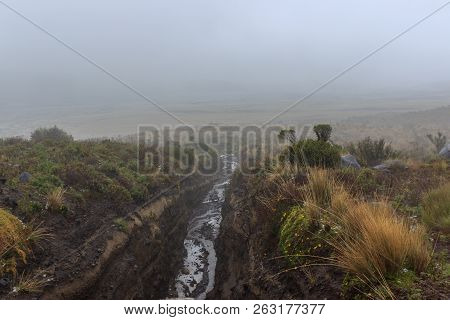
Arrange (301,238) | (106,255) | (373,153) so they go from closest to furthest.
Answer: (301,238), (106,255), (373,153)

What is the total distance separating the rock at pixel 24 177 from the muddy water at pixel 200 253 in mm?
5177

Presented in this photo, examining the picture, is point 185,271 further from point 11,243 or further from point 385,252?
point 385,252

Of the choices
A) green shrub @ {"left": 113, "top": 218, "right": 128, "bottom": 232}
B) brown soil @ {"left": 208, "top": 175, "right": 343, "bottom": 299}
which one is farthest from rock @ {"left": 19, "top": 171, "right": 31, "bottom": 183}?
brown soil @ {"left": 208, "top": 175, "right": 343, "bottom": 299}

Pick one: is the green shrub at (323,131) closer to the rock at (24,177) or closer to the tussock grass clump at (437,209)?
the tussock grass clump at (437,209)

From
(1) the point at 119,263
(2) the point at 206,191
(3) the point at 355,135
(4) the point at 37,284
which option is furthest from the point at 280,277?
(3) the point at 355,135

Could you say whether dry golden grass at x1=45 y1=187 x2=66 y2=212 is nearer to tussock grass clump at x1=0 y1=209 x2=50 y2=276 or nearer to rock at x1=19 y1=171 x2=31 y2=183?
rock at x1=19 y1=171 x2=31 y2=183

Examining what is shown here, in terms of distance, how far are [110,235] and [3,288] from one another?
4169 mm

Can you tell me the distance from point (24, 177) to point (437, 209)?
419 inches

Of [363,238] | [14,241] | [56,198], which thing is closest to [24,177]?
[56,198]

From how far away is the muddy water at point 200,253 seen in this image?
11734 millimetres

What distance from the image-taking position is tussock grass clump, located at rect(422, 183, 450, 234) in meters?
7.01

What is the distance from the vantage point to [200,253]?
1464 cm
